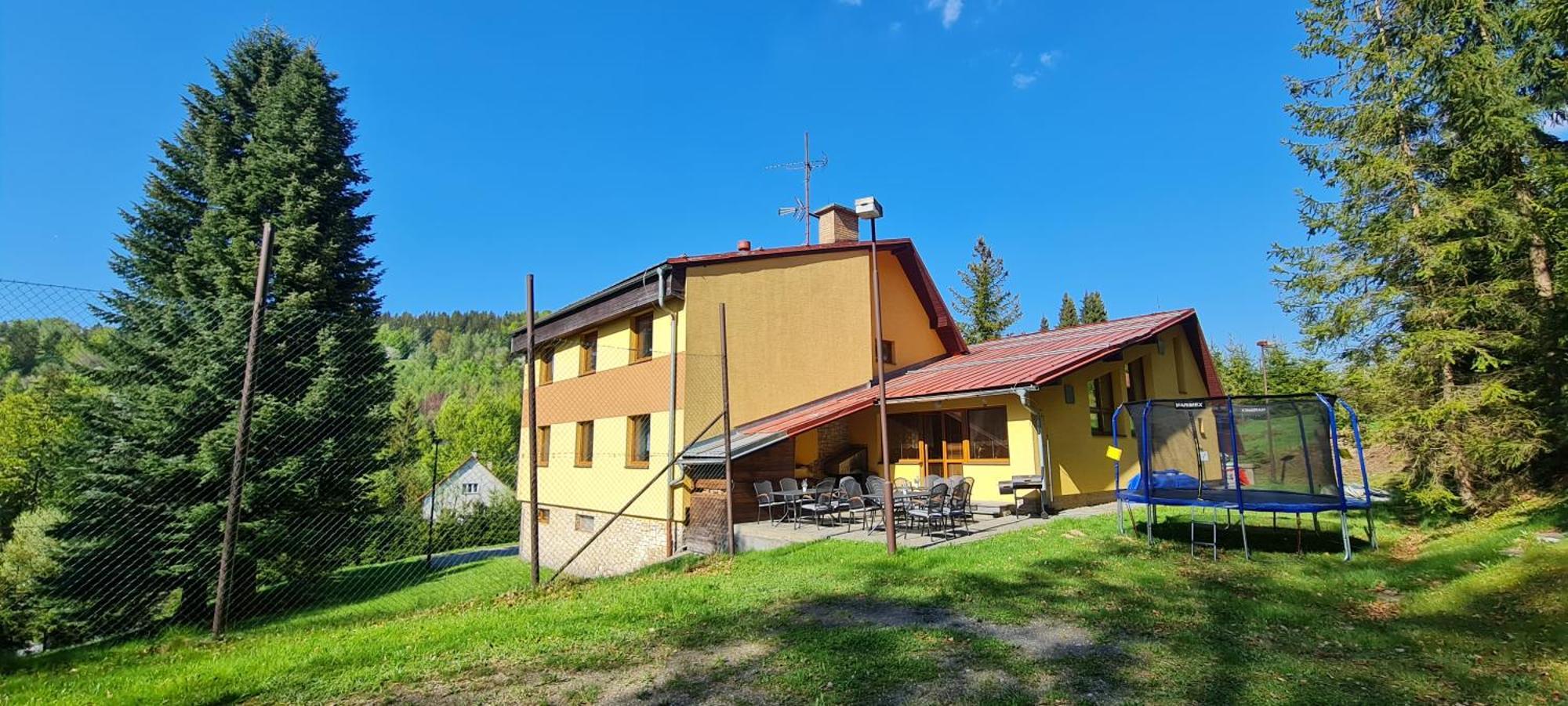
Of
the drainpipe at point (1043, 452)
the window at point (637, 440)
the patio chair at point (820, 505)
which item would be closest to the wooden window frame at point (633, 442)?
the window at point (637, 440)

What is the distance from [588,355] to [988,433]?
33.8ft

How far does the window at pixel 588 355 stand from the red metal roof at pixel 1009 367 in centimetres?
535

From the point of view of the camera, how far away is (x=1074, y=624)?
559 centimetres

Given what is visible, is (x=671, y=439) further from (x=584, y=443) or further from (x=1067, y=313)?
(x=1067, y=313)

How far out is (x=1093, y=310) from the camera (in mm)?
53125

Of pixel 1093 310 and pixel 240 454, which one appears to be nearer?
pixel 240 454

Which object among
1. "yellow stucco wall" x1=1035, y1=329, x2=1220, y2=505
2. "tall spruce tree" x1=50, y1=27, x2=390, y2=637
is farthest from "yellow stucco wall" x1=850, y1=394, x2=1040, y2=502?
"tall spruce tree" x1=50, y1=27, x2=390, y2=637

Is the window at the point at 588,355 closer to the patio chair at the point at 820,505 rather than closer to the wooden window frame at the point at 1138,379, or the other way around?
the patio chair at the point at 820,505

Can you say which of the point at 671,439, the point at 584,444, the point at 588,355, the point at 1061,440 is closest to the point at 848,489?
the point at 671,439

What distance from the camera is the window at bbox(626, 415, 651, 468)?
14.6 m

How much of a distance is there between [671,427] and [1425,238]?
45.2 feet

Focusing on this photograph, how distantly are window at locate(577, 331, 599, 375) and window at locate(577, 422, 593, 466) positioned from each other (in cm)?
141

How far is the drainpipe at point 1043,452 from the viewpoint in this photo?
12.3 metres

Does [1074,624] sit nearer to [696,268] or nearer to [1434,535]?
[1434,535]
